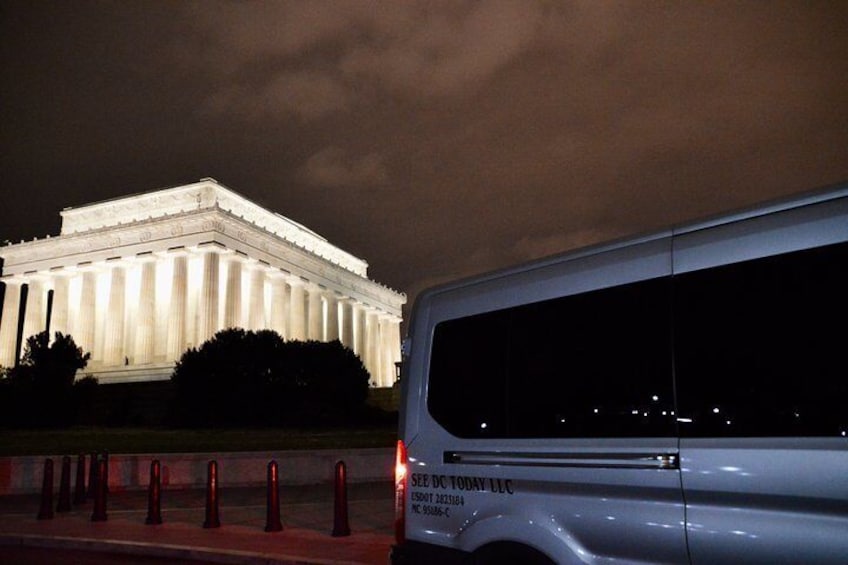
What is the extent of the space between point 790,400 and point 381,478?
797 inches

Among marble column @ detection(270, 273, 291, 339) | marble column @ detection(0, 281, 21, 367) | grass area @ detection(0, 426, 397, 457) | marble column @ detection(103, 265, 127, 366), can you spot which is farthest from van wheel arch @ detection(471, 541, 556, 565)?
marble column @ detection(0, 281, 21, 367)

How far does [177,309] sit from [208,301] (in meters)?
2.83

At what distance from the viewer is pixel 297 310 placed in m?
80.2

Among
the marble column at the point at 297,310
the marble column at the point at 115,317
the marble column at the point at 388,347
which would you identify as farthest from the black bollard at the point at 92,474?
the marble column at the point at 388,347

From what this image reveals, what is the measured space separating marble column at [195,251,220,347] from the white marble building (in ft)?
0.29

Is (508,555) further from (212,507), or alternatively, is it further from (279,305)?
(279,305)

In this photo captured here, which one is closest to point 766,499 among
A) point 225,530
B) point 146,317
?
point 225,530

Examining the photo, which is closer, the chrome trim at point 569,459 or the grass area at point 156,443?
the chrome trim at point 569,459

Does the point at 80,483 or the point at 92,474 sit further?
the point at 92,474

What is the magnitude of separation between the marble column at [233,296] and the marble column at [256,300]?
1.45 metres

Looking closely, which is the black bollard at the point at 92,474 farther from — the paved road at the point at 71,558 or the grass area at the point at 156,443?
the grass area at the point at 156,443

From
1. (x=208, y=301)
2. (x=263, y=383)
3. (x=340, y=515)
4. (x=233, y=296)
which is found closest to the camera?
(x=340, y=515)

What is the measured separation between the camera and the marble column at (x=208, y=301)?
2608 inches

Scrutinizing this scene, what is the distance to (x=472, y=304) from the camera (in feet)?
20.5
